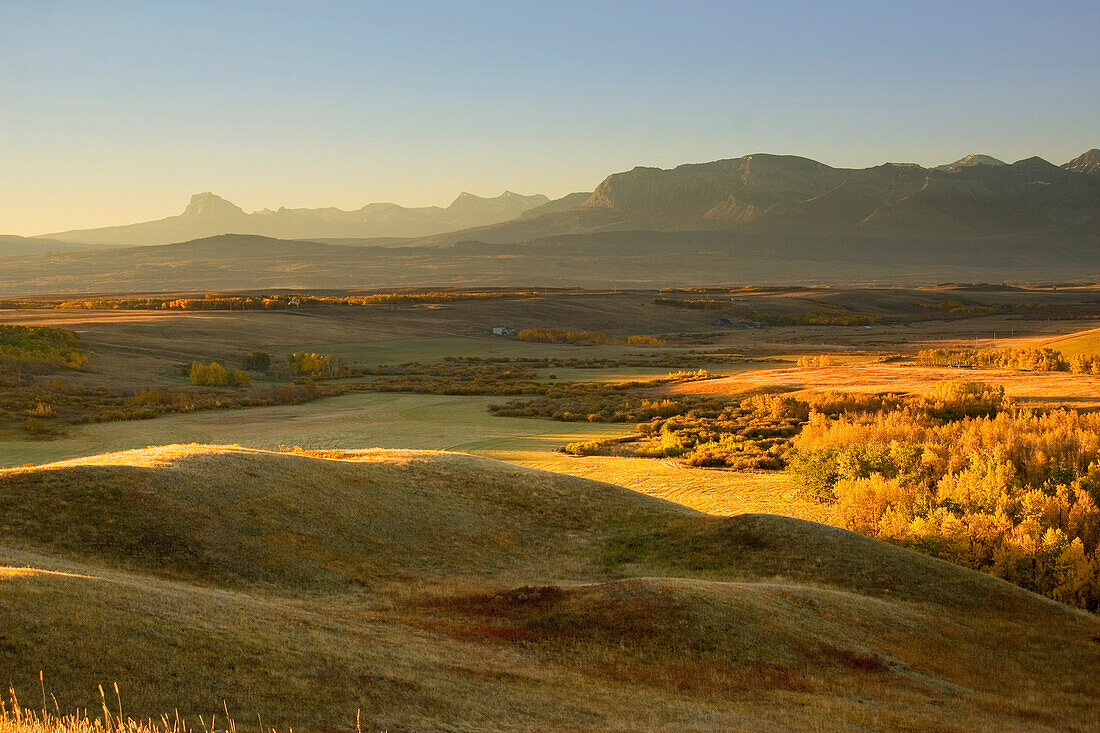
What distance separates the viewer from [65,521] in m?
15.4

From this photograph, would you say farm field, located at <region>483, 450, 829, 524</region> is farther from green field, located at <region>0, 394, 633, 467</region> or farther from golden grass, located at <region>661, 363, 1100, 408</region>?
golden grass, located at <region>661, 363, 1100, 408</region>

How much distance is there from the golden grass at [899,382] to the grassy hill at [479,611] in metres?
20.8

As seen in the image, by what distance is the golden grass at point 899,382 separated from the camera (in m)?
35.8

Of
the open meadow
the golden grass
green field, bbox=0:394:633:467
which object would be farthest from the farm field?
the golden grass

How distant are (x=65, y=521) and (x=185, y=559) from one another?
87.6 inches

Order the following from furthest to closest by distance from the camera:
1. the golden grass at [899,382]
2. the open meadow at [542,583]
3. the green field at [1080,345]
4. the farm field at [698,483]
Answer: the green field at [1080,345], the golden grass at [899,382], the farm field at [698,483], the open meadow at [542,583]

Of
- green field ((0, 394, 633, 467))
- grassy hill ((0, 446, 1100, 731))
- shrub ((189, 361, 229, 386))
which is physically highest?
grassy hill ((0, 446, 1100, 731))

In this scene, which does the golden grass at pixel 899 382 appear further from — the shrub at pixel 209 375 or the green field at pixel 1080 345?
the shrub at pixel 209 375

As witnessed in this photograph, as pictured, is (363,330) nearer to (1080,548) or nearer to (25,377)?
(25,377)

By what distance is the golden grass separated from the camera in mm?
35844

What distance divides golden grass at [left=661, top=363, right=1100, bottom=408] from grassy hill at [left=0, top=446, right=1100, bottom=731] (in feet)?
68.4

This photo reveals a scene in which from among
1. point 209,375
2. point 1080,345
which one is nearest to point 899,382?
point 1080,345

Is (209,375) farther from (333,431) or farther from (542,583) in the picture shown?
(542,583)

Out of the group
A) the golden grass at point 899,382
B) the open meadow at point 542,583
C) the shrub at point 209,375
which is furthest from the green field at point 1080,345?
the shrub at point 209,375
